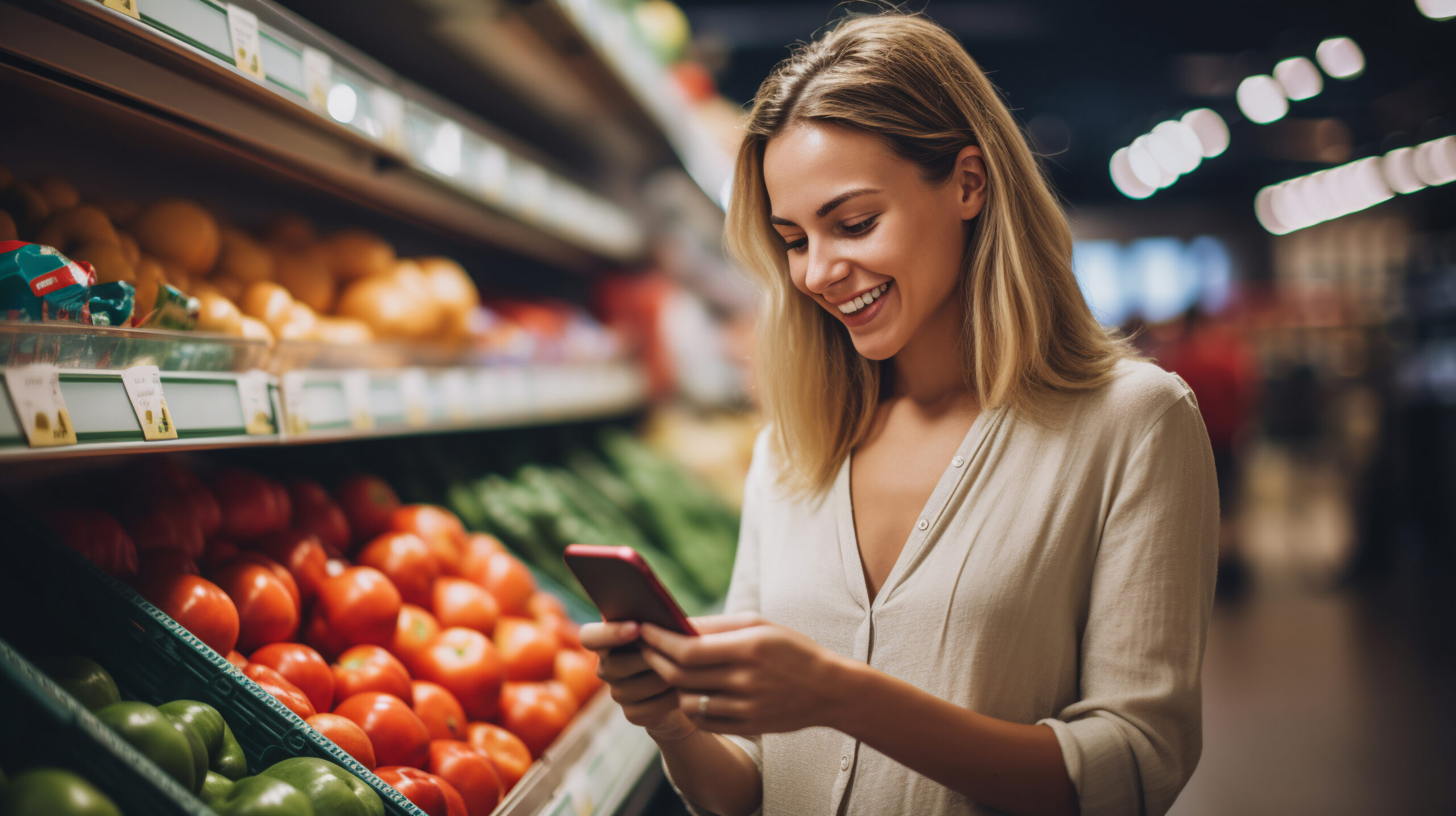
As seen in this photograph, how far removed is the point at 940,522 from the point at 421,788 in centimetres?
74

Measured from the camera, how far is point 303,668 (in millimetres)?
1151

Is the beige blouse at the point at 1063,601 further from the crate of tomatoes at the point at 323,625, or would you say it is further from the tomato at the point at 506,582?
the tomato at the point at 506,582

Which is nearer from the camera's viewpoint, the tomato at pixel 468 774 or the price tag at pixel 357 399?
the tomato at pixel 468 774

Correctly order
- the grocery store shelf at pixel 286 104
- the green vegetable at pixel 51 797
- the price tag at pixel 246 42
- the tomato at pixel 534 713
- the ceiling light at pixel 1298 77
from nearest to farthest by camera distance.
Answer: the green vegetable at pixel 51 797, the grocery store shelf at pixel 286 104, the price tag at pixel 246 42, the tomato at pixel 534 713, the ceiling light at pixel 1298 77

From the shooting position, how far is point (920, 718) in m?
0.91

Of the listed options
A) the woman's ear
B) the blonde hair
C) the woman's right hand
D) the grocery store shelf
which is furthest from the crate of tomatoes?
the woman's ear

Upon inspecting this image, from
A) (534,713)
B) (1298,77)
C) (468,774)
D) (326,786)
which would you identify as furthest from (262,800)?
(1298,77)

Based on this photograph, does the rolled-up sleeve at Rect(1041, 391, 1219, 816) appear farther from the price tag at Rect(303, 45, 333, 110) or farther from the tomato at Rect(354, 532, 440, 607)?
the price tag at Rect(303, 45, 333, 110)

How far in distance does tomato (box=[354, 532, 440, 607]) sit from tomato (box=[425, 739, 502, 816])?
36 centimetres

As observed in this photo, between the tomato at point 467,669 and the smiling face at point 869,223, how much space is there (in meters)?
0.81

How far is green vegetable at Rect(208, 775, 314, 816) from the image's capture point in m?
0.79

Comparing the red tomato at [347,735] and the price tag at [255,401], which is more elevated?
the price tag at [255,401]

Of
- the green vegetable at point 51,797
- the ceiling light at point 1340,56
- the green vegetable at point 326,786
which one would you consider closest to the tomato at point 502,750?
the green vegetable at point 326,786

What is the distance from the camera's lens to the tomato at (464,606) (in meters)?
1.54
